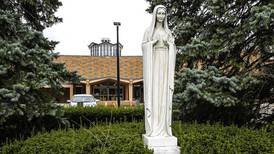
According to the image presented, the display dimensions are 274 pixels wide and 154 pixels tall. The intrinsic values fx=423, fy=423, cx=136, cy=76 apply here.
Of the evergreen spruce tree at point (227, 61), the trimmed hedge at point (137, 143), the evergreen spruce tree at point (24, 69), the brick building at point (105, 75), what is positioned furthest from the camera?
the brick building at point (105, 75)

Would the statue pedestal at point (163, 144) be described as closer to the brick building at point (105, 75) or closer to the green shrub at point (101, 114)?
the green shrub at point (101, 114)

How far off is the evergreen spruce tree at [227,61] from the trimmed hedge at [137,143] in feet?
3.24

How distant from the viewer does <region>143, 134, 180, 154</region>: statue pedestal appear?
6598 millimetres

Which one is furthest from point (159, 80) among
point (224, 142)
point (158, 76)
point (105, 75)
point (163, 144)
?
point (105, 75)

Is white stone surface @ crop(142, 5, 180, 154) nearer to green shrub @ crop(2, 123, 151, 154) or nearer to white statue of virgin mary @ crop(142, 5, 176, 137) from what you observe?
white statue of virgin mary @ crop(142, 5, 176, 137)

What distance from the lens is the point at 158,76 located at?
687 cm

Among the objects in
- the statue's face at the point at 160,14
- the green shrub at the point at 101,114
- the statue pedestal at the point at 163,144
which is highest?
the statue's face at the point at 160,14

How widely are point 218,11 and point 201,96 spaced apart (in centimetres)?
207

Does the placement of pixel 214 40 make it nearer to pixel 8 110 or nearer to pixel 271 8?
pixel 271 8

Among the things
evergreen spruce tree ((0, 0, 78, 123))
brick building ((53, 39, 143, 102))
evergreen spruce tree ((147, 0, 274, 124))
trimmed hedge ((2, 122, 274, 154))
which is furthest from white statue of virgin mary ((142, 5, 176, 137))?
brick building ((53, 39, 143, 102))

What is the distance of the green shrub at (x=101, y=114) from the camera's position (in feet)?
40.3

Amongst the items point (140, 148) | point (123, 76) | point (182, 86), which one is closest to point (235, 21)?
point (182, 86)

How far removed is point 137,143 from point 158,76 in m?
1.18

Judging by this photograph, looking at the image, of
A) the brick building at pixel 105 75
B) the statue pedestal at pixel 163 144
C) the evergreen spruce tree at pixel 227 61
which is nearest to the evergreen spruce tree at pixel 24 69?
the statue pedestal at pixel 163 144
